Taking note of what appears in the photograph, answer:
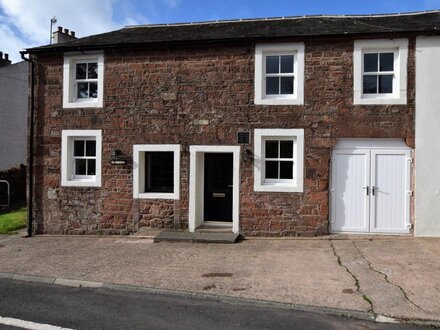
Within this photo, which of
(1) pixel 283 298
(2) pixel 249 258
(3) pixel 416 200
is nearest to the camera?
(1) pixel 283 298

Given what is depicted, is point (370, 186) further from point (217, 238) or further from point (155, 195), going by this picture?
point (155, 195)

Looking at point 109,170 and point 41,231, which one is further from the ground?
point 109,170

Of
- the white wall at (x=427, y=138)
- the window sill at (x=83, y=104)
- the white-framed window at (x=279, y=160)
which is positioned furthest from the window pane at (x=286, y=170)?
the window sill at (x=83, y=104)

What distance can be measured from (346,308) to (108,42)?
10209 millimetres

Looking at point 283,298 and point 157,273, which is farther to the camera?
point 157,273

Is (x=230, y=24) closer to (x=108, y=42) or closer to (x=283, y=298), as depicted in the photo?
(x=108, y=42)

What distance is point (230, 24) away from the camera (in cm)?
1421

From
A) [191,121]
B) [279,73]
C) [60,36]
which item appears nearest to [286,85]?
[279,73]

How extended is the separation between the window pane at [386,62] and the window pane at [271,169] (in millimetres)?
3811

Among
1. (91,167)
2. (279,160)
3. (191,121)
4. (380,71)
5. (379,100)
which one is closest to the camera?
(379,100)

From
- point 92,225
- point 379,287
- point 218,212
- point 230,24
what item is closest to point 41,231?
point 92,225

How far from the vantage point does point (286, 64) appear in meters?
12.3

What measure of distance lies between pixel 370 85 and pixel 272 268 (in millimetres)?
6054

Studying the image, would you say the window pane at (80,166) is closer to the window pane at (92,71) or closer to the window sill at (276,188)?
the window pane at (92,71)
